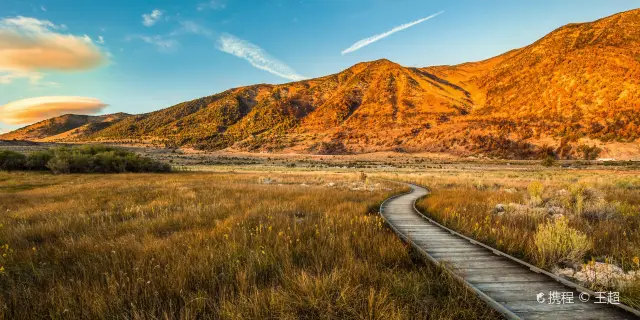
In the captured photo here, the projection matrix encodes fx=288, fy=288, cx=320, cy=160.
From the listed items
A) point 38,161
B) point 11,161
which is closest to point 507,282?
point 38,161

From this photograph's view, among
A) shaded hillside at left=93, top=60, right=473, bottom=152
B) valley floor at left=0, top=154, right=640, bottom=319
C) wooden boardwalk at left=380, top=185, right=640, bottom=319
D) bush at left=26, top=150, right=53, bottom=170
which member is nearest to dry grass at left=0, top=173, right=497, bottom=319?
valley floor at left=0, top=154, right=640, bottom=319

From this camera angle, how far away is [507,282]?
4.10 meters

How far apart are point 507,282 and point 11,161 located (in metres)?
38.7

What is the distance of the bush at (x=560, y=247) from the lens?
15.7 feet

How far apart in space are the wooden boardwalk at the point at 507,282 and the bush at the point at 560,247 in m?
0.53

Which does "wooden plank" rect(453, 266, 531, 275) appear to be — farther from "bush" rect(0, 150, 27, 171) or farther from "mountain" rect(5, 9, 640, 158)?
"mountain" rect(5, 9, 640, 158)

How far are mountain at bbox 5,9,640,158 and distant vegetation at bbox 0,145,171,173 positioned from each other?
2642 inches

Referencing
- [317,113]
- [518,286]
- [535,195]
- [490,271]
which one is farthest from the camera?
[317,113]

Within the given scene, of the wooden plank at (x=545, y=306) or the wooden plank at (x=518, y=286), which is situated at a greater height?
the wooden plank at (x=545, y=306)

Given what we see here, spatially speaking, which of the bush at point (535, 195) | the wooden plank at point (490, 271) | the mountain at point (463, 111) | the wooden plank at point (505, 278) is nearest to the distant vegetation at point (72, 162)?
the wooden plank at point (490, 271)

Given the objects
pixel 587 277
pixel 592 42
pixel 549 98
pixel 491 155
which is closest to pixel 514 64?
pixel 592 42

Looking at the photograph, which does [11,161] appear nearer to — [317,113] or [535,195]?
[535,195]

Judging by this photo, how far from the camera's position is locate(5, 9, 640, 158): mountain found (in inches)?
2611

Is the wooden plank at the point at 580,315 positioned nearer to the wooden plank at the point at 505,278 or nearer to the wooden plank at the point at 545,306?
the wooden plank at the point at 545,306
